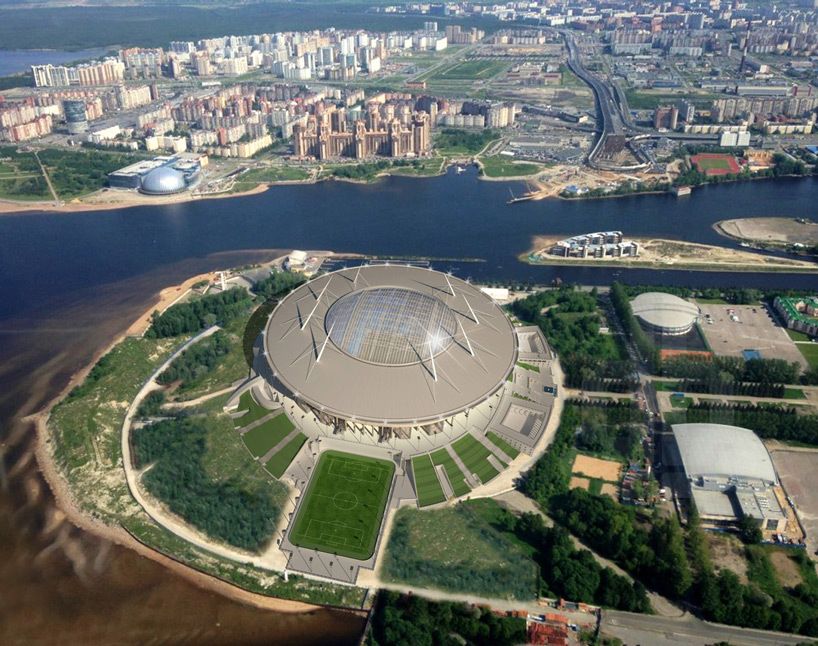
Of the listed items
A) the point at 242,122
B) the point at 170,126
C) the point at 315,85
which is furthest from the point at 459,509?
the point at 315,85

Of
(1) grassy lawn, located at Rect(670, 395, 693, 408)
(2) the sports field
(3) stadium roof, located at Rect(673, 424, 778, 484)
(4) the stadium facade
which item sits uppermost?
(4) the stadium facade

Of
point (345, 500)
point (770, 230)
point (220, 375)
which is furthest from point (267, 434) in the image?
point (770, 230)

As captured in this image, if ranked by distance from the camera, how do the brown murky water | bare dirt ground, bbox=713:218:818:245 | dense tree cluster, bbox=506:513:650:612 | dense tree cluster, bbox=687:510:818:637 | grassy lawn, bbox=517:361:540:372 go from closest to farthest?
dense tree cluster, bbox=687:510:818:637 → the brown murky water → dense tree cluster, bbox=506:513:650:612 → grassy lawn, bbox=517:361:540:372 → bare dirt ground, bbox=713:218:818:245

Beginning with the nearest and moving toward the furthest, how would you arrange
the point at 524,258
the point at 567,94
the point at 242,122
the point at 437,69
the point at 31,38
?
the point at 524,258 → the point at 242,122 → the point at 567,94 → the point at 437,69 → the point at 31,38

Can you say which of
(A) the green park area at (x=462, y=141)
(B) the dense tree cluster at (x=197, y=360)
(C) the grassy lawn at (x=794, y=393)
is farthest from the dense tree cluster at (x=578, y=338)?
(A) the green park area at (x=462, y=141)

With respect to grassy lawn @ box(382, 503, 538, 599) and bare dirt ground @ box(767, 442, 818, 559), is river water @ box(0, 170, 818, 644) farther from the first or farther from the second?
bare dirt ground @ box(767, 442, 818, 559)

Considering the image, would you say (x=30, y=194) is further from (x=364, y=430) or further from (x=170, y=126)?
(x=364, y=430)

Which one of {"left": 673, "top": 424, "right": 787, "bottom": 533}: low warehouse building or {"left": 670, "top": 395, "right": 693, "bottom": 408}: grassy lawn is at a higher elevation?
{"left": 673, "top": 424, "right": 787, "bottom": 533}: low warehouse building

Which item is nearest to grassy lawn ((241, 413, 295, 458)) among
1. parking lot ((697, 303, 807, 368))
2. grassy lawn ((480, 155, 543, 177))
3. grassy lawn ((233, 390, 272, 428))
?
grassy lawn ((233, 390, 272, 428))
